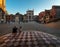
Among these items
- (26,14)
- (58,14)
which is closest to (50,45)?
(26,14)

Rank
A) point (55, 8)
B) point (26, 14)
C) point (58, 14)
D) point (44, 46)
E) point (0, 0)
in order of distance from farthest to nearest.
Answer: point (55, 8) < point (58, 14) < point (0, 0) < point (26, 14) < point (44, 46)

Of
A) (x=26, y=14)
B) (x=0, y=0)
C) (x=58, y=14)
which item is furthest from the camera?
(x=58, y=14)

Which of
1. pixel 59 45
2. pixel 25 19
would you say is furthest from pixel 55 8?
pixel 59 45

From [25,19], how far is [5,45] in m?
5.87

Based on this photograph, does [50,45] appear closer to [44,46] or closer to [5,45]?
[44,46]

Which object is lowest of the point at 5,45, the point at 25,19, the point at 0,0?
the point at 5,45

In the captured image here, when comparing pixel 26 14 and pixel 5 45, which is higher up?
pixel 26 14

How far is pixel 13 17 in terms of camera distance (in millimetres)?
10539

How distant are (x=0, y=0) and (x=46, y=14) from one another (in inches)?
572

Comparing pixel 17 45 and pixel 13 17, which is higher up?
pixel 13 17

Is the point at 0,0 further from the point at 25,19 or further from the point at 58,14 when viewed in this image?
the point at 58,14

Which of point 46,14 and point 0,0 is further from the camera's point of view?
point 46,14

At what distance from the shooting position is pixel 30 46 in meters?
4.87

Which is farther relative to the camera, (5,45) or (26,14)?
(26,14)
